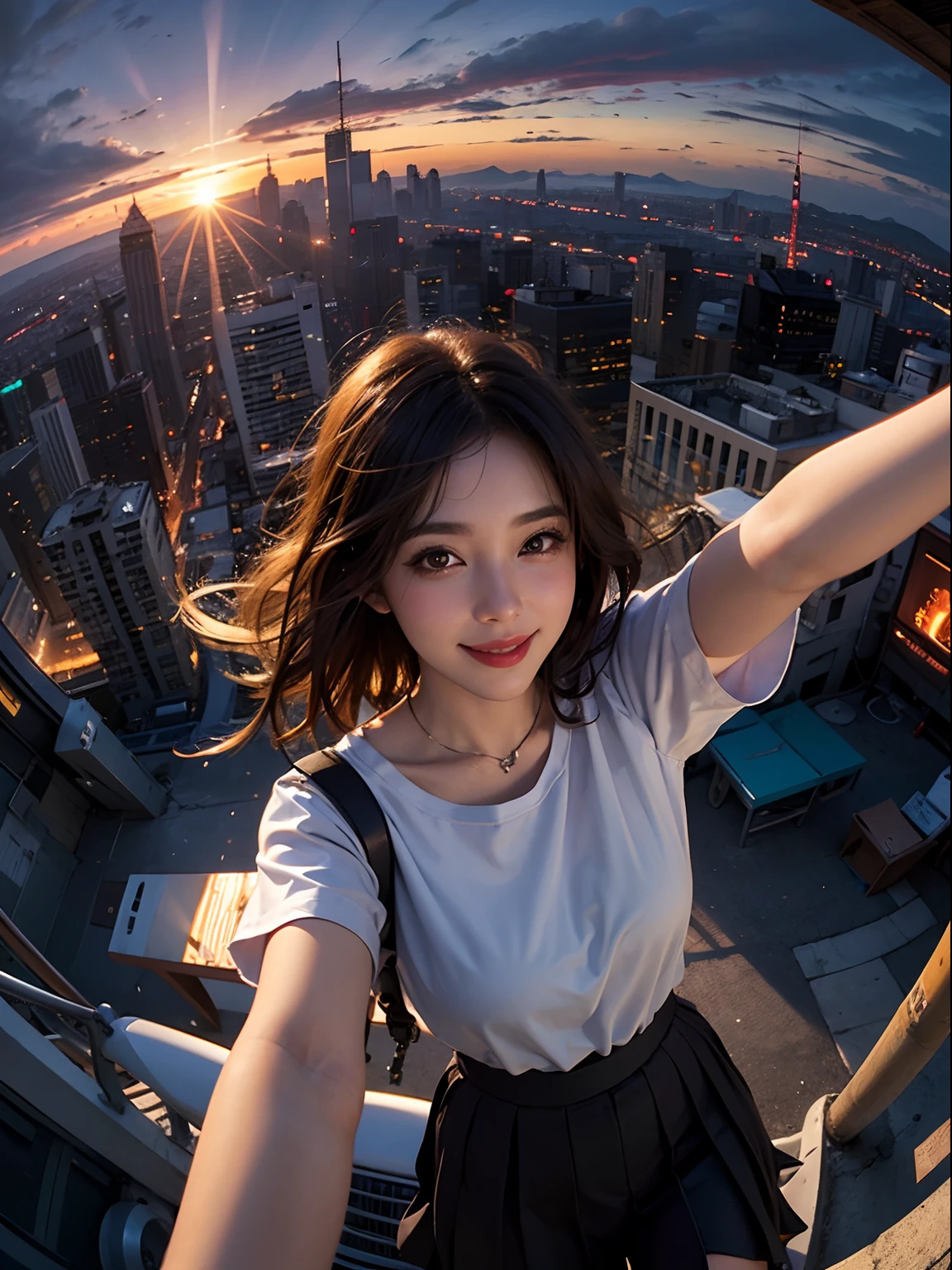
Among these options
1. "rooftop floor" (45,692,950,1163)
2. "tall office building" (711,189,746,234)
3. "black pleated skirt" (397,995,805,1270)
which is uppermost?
"tall office building" (711,189,746,234)

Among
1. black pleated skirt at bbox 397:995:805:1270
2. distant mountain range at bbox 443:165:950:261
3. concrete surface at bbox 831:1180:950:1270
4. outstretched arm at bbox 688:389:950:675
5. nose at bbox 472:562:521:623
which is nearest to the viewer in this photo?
outstretched arm at bbox 688:389:950:675

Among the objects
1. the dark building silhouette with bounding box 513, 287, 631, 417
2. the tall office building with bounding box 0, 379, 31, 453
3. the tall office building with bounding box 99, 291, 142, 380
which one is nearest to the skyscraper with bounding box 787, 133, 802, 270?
the dark building silhouette with bounding box 513, 287, 631, 417

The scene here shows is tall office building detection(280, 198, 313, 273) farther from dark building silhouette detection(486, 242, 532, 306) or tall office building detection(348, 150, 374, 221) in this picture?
dark building silhouette detection(486, 242, 532, 306)

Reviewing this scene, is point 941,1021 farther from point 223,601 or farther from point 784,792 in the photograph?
point 784,792

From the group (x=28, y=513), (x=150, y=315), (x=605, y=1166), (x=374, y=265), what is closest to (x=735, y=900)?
(x=605, y=1166)

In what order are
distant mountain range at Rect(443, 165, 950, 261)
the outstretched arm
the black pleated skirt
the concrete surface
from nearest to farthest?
the outstretched arm → the concrete surface → the black pleated skirt → distant mountain range at Rect(443, 165, 950, 261)

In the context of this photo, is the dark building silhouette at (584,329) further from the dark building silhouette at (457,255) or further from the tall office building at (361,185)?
the tall office building at (361,185)

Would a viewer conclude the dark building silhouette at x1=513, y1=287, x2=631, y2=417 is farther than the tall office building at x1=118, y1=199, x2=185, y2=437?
Yes
